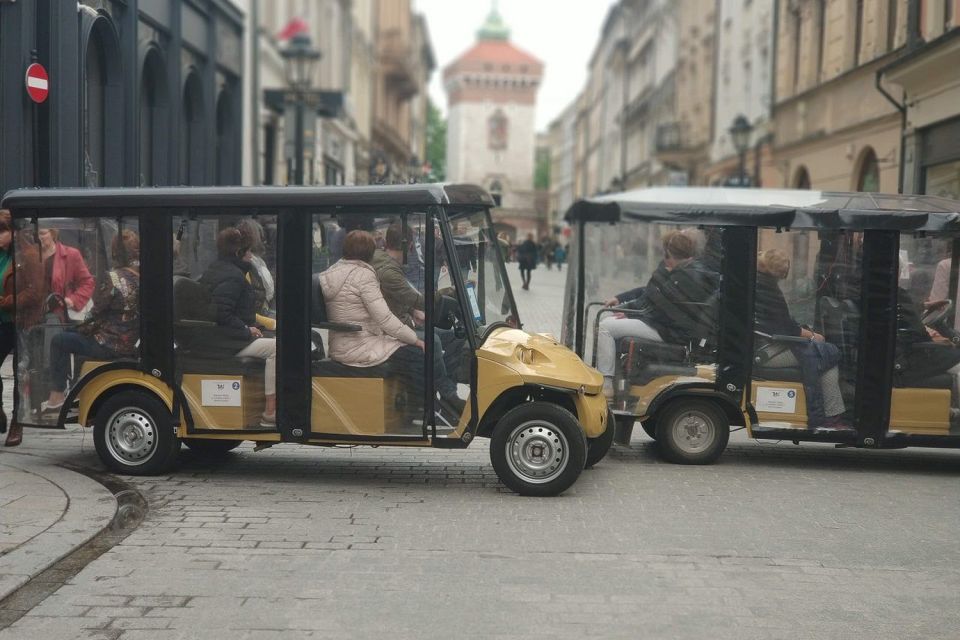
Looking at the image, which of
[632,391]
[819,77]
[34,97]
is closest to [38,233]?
[34,97]

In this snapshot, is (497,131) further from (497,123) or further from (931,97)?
(931,97)

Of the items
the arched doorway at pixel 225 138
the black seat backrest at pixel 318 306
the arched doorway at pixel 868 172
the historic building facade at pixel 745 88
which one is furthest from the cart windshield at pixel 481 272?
the historic building facade at pixel 745 88

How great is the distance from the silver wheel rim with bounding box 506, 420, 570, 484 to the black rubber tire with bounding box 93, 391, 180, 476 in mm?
2351

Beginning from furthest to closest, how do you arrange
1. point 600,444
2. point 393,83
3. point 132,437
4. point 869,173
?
point 393,83 < point 869,173 < point 600,444 < point 132,437

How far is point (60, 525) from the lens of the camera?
6758 millimetres

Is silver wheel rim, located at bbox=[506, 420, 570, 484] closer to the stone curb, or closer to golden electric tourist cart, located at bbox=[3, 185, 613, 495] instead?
golden electric tourist cart, located at bbox=[3, 185, 613, 495]

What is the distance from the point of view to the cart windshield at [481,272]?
8.20m

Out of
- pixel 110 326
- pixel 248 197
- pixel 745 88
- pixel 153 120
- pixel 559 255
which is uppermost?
pixel 745 88

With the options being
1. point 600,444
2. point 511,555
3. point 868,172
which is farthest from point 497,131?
point 511,555

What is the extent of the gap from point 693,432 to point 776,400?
0.68 m

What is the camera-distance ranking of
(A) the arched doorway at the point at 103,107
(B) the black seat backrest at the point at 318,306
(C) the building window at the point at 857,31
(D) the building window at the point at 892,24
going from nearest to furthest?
1. (B) the black seat backrest at the point at 318,306
2. (A) the arched doorway at the point at 103,107
3. (D) the building window at the point at 892,24
4. (C) the building window at the point at 857,31

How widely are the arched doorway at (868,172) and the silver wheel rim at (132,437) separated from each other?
59.2 ft

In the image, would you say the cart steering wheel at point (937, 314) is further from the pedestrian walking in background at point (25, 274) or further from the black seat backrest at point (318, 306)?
the pedestrian walking in background at point (25, 274)

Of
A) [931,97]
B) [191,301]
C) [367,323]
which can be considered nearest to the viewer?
[367,323]
